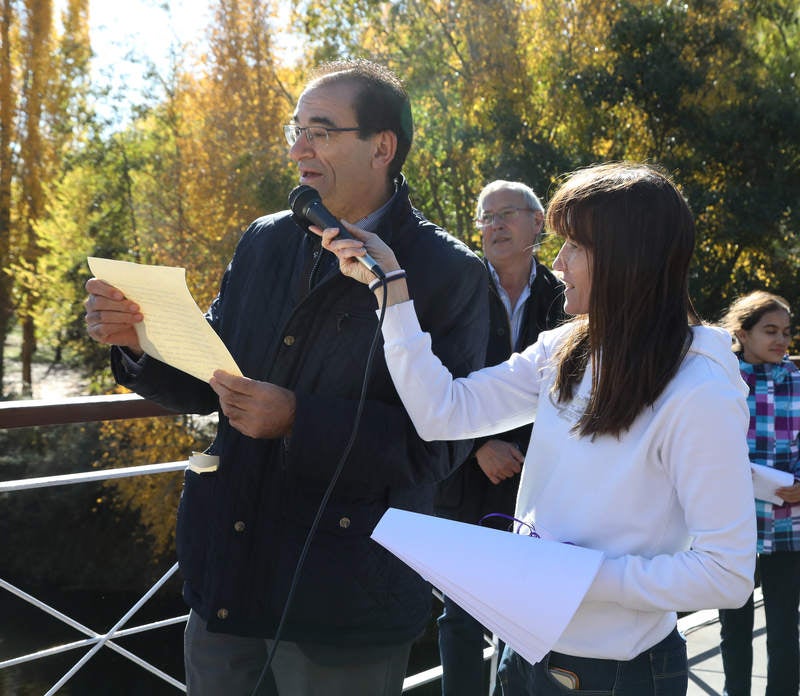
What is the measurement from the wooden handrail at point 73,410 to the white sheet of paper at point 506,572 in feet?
→ 3.55

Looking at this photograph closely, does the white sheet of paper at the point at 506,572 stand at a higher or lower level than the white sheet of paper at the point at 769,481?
higher

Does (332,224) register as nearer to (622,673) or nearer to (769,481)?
(622,673)

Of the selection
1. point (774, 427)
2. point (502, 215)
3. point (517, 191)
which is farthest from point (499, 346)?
point (774, 427)

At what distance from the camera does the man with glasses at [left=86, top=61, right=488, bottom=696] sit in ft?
5.56

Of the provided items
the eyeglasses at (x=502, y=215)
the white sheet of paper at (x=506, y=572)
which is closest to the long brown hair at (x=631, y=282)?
the white sheet of paper at (x=506, y=572)

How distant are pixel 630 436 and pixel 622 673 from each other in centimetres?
38

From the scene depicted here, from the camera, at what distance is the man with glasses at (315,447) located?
5.56 feet

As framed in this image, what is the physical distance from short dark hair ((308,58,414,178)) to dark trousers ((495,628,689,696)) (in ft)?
3.46

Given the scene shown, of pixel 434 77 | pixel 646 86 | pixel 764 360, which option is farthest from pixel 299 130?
pixel 434 77

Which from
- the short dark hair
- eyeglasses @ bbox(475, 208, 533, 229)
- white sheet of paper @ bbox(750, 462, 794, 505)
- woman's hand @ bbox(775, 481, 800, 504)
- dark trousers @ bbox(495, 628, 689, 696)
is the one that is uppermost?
the short dark hair

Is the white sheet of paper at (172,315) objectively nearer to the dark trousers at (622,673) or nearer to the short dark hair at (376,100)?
the short dark hair at (376,100)

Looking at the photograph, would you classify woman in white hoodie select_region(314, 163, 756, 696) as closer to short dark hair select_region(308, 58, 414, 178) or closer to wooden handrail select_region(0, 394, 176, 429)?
short dark hair select_region(308, 58, 414, 178)

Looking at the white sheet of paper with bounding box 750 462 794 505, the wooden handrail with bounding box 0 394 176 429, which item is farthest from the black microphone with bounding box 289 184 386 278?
the white sheet of paper with bounding box 750 462 794 505

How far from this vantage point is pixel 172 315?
165 cm
